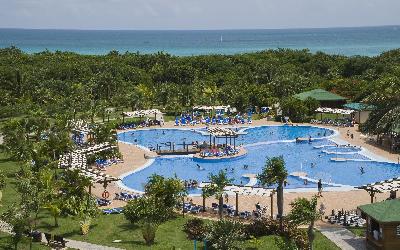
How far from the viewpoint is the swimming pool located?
36.2 m

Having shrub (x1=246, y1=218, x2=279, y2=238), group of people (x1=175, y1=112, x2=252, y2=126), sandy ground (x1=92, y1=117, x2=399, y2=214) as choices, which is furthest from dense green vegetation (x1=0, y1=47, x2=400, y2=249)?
sandy ground (x1=92, y1=117, x2=399, y2=214)

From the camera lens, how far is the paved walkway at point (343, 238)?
2289cm

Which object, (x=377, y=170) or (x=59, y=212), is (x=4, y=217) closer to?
(x=59, y=212)

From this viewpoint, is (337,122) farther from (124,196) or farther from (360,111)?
(124,196)

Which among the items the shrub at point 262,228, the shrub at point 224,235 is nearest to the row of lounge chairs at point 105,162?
the shrub at point 262,228

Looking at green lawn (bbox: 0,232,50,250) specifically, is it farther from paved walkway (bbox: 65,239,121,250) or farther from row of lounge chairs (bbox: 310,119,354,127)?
row of lounge chairs (bbox: 310,119,354,127)

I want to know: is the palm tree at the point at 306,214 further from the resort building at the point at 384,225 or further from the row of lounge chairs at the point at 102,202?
the row of lounge chairs at the point at 102,202

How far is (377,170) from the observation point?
37.8 m

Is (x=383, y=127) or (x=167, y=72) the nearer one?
(x=383, y=127)

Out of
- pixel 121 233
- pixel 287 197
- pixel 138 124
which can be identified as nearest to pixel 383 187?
pixel 287 197

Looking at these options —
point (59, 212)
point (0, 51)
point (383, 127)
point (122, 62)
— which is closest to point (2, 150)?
point (59, 212)

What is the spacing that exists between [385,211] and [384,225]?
71 cm

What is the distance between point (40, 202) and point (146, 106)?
3751cm

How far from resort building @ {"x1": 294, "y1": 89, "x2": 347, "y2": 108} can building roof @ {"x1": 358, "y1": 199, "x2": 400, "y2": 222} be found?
1394 inches
